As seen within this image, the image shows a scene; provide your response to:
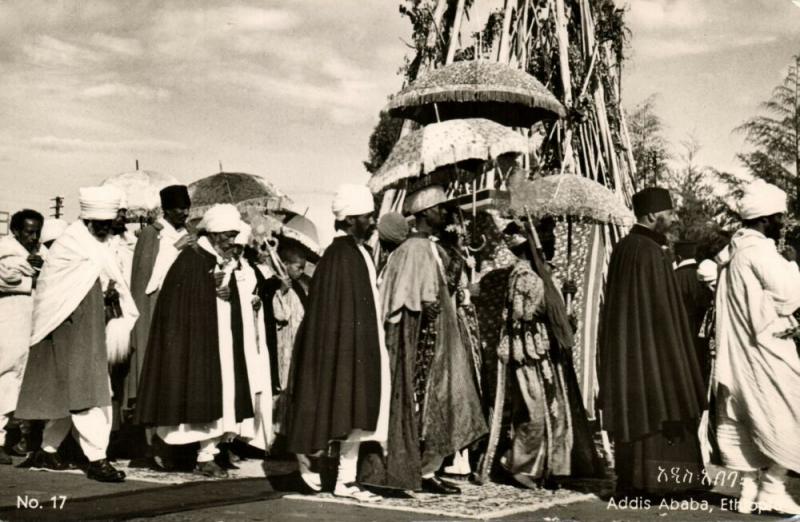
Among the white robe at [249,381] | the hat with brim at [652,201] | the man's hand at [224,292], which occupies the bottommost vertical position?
the white robe at [249,381]

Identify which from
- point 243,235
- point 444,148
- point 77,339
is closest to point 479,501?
point 444,148

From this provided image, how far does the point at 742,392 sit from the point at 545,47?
7.57 m

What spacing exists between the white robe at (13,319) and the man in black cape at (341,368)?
3093 millimetres

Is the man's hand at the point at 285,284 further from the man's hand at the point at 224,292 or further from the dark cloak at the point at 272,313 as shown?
the man's hand at the point at 224,292

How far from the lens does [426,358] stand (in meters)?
6.88

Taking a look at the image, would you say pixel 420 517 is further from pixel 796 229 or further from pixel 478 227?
pixel 796 229

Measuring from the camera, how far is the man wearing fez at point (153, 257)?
26.7ft

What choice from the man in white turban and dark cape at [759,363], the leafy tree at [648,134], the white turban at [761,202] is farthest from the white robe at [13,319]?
the leafy tree at [648,134]

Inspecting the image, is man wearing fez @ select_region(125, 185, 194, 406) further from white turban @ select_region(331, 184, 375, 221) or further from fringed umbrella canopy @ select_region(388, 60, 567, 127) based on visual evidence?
fringed umbrella canopy @ select_region(388, 60, 567, 127)

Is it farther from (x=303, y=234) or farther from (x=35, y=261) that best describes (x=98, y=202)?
(x=303, y=234)

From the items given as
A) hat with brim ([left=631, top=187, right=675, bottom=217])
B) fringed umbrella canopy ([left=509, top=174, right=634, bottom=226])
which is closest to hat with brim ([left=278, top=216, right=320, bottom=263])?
fringed umbrella canopy ([left=509, top=174, right=634, bottom=226])

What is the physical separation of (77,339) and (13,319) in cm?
179

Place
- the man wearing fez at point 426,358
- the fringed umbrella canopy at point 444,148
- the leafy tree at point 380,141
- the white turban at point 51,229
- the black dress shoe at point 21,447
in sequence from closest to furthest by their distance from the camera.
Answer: the man wearing fez at point 426,358 < the fringed umbrella canopy at point 444,148 < the black dress shoe at point 21,447 < the white turban at point 51,229 < the leafy tree at point 380,141

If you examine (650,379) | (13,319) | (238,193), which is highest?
(238,193)
